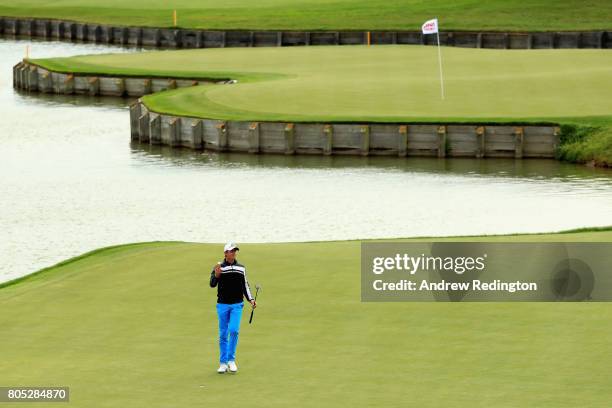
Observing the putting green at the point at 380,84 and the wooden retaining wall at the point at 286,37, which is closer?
the putting green at the point at 380,84

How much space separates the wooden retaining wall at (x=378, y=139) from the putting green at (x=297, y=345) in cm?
2861

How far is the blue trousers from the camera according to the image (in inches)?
854

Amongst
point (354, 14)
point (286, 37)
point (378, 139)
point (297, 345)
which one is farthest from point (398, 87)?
point (354, 14)

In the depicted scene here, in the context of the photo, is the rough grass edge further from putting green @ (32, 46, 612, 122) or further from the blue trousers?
the blue trousers

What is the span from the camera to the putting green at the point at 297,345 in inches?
805

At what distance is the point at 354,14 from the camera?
11794 centimetres

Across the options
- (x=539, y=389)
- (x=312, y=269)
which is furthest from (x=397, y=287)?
(x=539, y=389)

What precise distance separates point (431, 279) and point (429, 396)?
24.5 ft

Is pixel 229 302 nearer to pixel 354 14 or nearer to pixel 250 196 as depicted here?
pixel 250 196

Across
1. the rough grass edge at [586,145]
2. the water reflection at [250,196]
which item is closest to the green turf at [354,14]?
the water reflection at [250,196]

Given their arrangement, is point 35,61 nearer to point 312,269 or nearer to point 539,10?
point 539,10

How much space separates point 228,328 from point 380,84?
4911 cm

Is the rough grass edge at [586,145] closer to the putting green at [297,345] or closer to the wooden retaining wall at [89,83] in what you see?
the wooden retaining wall at [89,83]

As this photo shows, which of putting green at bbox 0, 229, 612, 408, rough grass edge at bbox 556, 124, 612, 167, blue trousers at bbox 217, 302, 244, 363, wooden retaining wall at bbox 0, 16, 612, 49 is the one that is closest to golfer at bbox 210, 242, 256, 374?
blue trousers at bbox 217, 302, 244, 363
